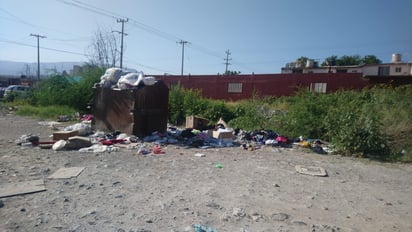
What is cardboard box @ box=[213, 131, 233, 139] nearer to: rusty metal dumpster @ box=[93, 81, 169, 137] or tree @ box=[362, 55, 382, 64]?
rusty metal dumpster @ box=[93, 81, 169, 137]

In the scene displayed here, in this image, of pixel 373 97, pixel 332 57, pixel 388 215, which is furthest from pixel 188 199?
pixel 332 57

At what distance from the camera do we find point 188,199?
374cm

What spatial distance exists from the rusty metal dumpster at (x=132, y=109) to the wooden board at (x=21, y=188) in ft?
13.5

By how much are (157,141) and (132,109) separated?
3.85 ft

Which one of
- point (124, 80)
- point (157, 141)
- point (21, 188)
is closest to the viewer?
point (21, 188)

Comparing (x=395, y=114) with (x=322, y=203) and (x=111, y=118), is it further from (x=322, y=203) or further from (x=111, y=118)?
(x=111, y=118)

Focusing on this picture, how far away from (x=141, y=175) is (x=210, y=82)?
691 inches

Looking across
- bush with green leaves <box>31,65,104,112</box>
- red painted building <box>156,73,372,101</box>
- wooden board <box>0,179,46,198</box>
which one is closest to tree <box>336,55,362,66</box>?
red painted building <box>156,73,372,101</box>

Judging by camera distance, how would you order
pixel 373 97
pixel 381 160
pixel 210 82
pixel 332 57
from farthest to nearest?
pixel 332 57 < pixel 210 82 < pixel 373 97 < pixel 381 160

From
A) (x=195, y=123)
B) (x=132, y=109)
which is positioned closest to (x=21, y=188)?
(x=132, y=109)

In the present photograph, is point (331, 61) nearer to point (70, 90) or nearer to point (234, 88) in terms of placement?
point (234, 88)

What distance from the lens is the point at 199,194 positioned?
3939mm

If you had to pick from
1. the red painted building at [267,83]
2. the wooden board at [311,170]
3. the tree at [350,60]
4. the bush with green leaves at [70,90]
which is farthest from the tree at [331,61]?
the wooden board at [311,170]

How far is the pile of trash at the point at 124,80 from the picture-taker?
8.47 meters
